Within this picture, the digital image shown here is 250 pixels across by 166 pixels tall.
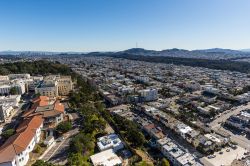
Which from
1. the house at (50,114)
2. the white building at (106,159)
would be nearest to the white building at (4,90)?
the house at (50,114)

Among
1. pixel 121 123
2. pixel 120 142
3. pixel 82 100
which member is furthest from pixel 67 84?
pixel 120 142

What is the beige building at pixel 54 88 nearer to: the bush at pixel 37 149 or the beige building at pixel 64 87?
the beige building at pixel 64 87

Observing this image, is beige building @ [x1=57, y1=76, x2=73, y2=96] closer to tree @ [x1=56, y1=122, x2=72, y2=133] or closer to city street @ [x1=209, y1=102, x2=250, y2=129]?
tree @ [x1=56, y1=122, x2=72, y2=133]

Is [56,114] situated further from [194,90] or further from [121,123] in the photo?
[194,90]

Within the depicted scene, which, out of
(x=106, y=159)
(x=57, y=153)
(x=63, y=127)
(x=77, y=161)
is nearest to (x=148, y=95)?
(x=63, y=127)

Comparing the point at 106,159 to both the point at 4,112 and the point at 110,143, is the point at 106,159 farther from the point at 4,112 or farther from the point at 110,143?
the point at 4,112

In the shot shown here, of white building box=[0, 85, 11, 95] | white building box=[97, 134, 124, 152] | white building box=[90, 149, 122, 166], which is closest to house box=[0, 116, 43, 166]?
white building box=[90, 149, 122, 166]
